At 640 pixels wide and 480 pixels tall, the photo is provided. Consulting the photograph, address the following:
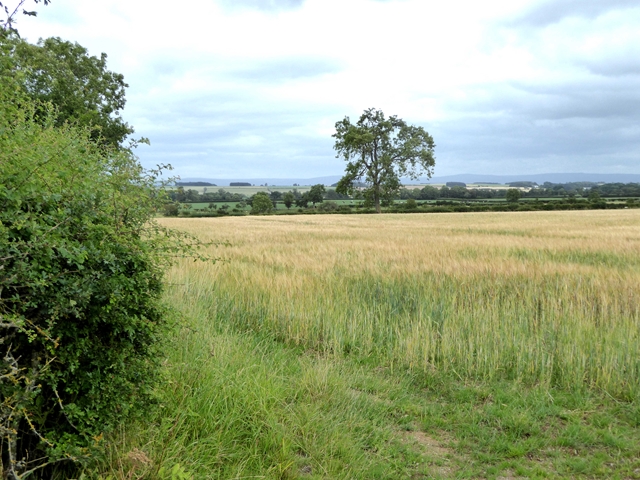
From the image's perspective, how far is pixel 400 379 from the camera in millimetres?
5453

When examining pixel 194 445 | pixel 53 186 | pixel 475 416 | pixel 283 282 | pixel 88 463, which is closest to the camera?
pixel 88 463

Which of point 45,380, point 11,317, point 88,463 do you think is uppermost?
point 11,317

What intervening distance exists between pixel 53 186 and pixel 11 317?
0.96 meters

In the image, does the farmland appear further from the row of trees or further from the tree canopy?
the tree canopy

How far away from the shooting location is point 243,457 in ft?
11.3

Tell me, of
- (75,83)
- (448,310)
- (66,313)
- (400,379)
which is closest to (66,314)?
(66,313)

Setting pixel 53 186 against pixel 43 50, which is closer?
pixel 53 186

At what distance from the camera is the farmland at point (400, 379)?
3629mm

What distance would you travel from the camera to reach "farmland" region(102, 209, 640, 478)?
363cm

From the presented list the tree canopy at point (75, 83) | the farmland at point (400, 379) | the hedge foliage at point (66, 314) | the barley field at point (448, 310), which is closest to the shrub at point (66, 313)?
the hedge foliage at point (66, 314)

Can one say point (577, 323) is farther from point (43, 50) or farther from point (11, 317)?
point (43, 50)

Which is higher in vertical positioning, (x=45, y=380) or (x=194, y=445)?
(x=45, y=380)

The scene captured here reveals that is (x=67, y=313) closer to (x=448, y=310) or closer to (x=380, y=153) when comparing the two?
(x=448, y=310)

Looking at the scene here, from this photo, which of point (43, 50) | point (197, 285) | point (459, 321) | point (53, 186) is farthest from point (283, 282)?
point (43, 50)
